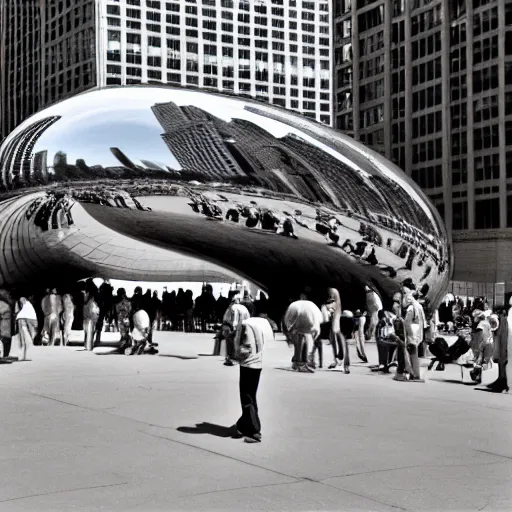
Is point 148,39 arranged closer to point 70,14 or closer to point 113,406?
point 70,14

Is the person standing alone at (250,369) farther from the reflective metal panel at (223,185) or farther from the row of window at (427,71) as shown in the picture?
the row of window at (427,71)

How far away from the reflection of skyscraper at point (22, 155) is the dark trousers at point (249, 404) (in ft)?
69.1

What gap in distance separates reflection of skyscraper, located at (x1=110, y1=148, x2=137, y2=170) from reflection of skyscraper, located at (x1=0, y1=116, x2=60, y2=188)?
2287mm

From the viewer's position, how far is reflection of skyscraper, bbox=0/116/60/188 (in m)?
28.7

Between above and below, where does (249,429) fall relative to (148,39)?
below

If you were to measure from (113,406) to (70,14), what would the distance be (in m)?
119

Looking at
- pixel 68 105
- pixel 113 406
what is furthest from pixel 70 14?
pixel 113 406

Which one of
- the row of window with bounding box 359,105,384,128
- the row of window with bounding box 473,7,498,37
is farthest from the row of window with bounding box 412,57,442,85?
the row of window with bounding box 359,105,384,128

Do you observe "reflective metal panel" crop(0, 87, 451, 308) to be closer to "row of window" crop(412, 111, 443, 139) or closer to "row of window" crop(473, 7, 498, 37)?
"row of window" crop(473, 7, 498, 37)

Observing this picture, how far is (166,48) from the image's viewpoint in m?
126

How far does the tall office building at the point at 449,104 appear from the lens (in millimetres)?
77750

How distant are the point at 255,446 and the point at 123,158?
67.4 ft

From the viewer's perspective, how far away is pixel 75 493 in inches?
255

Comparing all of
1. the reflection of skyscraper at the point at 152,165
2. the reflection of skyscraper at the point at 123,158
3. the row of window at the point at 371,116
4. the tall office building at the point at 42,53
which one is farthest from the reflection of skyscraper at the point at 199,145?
the tall office building at the point at 42,53
